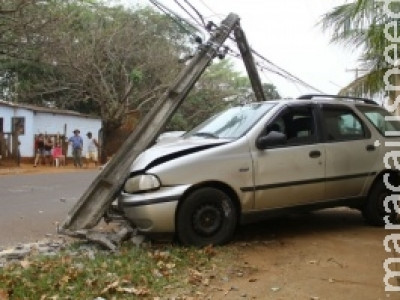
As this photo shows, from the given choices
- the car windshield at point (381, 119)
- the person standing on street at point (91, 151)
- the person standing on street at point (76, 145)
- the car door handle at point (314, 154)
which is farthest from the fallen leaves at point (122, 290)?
the person standing on street at point (91, 151)

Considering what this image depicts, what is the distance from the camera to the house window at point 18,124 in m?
24.8

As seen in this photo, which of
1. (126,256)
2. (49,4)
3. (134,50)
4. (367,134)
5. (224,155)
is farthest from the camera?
(134,50)

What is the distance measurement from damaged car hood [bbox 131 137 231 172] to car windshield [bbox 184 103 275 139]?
12.4 inches

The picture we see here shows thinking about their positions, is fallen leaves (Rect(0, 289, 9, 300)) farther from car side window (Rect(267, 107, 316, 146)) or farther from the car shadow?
car side window (Rect(267, 107, 316, 146))

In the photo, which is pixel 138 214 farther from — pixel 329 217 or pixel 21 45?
pixel 21 45

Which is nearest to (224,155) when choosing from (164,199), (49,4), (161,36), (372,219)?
(164,199)

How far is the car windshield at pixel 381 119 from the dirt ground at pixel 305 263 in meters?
1.50

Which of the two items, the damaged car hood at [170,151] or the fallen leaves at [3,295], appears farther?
the damaged car hood at [170,151]

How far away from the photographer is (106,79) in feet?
92.0

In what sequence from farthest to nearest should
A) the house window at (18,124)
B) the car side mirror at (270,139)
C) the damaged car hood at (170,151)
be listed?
1. the house window at (18,124)
2. the car side mirror at (270,139)
3. the damaged car hood at (170,151)

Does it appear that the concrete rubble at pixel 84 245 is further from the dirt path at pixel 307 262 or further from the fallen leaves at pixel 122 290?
the dirt path at pixel 307 262

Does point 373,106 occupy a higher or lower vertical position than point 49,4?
lower

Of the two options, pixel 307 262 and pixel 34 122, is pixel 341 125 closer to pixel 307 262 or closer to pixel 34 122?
pixel 307 262

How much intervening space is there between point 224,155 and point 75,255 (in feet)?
6.99
